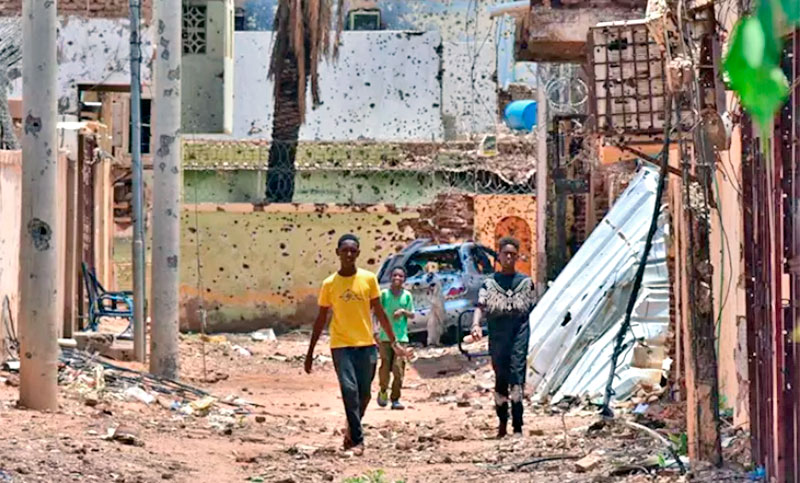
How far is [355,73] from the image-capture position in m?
43.4

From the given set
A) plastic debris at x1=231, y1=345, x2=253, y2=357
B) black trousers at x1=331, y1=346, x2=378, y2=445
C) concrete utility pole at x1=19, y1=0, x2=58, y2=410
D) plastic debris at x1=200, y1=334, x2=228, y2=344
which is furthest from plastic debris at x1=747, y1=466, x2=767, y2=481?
plastic debris at x1=200, y1=334, x2=228, y2=344

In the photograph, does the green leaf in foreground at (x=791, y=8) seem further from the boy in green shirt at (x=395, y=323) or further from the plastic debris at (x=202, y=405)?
the boy in green shirt at (x=395, y=323)

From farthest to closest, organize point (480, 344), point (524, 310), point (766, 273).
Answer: point (480, 344) → point (524, 310) → point (766, 273)

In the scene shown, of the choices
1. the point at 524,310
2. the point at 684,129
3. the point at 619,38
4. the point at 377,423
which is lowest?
the point at 377,423

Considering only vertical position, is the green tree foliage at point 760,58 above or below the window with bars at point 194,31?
below

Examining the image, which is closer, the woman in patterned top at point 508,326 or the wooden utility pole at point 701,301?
the wooden utility pole at point 701,301

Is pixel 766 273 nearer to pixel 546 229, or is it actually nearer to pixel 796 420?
pixel 796 420

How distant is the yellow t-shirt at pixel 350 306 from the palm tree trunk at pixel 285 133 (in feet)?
75.4

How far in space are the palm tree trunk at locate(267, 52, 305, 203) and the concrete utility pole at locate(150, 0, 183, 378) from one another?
17.5 meters

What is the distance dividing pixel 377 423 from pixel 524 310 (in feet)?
8.52

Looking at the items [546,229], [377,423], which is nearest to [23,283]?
[377,423]

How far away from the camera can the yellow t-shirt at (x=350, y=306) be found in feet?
35.4

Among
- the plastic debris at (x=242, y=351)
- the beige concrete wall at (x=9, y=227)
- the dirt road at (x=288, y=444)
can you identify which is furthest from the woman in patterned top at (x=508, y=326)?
the plastic debris at (x=242, y=351)

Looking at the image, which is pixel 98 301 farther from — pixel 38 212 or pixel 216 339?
pixel 38 212
